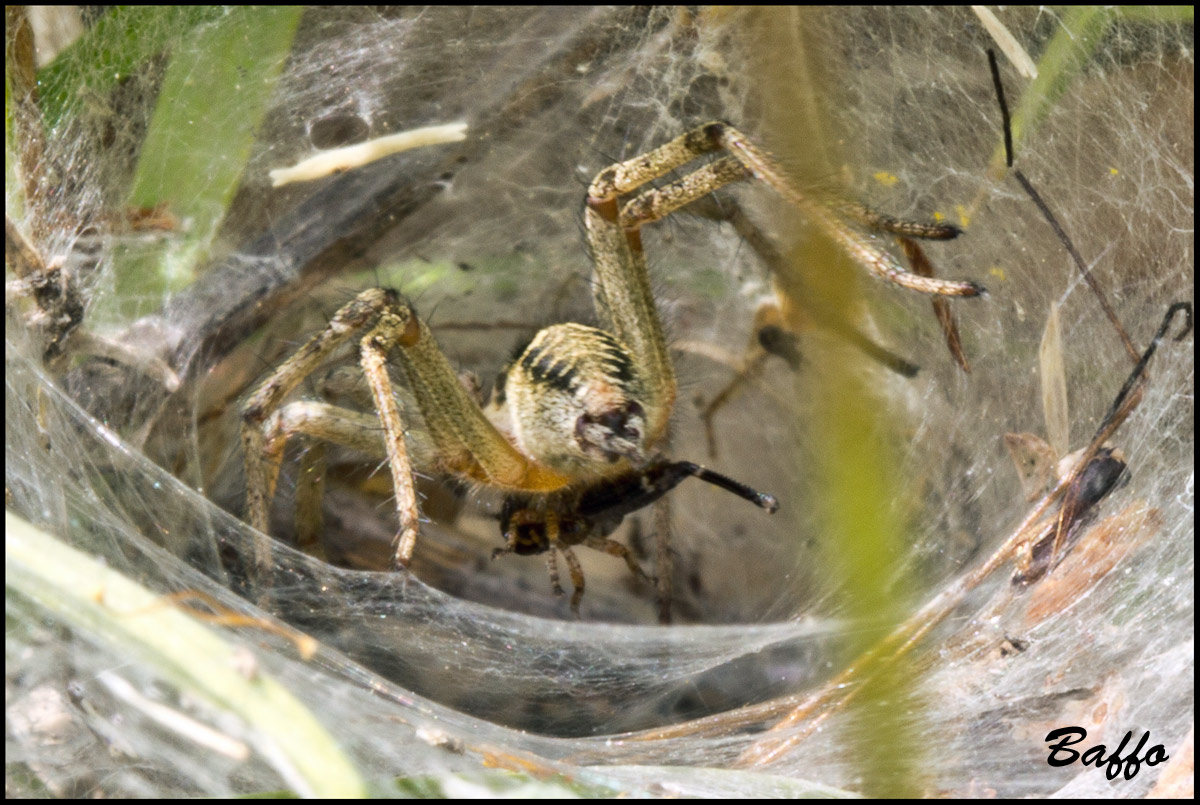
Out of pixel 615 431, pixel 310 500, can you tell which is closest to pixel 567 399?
pixel 615 431

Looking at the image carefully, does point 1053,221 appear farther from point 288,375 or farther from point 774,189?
point 288,375

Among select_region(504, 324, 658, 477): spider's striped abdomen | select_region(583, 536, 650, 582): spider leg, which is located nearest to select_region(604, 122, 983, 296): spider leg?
select_region(504, 324, 658, 477): spider's striped abdomen

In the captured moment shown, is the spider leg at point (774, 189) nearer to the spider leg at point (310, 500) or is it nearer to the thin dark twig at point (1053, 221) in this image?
the thin dark twig at point (1053, 221)

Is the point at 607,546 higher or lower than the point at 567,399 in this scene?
lower

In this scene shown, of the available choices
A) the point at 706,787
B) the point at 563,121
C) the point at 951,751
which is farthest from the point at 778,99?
the point at 563,121

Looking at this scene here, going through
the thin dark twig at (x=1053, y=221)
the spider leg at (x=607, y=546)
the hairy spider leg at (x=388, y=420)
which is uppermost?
Answer: the thin dark twig at (x=1053, y=221)

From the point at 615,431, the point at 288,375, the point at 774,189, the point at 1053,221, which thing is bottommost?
the point at 615,431

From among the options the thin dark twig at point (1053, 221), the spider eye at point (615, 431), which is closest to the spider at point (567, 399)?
the spider eye at point (615, 431)

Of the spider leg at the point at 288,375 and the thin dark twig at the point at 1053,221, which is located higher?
the thin dark twig at the point at 1053,221
